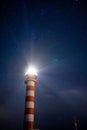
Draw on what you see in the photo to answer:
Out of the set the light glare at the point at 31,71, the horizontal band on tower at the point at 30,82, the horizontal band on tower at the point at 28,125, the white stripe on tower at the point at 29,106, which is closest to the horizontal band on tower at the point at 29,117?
the white stripe on tower at the point at 29,106

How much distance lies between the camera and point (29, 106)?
32.3ft

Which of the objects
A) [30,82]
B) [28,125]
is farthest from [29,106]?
[30,82]

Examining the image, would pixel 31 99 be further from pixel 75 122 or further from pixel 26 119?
pixel 75 122

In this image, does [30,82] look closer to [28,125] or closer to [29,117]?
[29,117]

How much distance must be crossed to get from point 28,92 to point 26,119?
1353mm

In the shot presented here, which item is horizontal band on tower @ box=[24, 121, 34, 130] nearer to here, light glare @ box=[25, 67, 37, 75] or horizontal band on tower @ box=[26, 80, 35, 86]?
horizontal band on tower @ box=[26, 80, 35, 86]

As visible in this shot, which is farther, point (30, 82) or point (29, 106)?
point (30, 82)

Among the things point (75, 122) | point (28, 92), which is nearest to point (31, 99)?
point (28, 92)

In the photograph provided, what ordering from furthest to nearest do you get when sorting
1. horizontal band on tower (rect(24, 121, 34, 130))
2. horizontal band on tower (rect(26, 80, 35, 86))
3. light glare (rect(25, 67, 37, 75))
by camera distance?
light glare (rect(25, 67, 37, 75))
horizontal band on tower (rect(26, 80, 35, 86))
horizontal band on tower (rect(24, 121, 34, 130))

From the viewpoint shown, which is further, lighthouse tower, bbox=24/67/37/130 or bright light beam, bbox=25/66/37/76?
bright light beam, bbox=25/66/37/76

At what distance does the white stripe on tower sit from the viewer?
9625mm

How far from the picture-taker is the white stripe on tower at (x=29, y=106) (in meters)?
9.62

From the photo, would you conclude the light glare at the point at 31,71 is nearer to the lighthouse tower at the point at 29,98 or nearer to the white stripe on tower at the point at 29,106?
the lighthouse tower at the point at 29,98

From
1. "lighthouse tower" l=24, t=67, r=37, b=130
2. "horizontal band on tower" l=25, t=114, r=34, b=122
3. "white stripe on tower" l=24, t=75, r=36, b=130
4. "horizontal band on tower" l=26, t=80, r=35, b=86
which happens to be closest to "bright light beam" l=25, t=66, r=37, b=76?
"lighthouse tower" l=24, t=67, r=37, b=130
